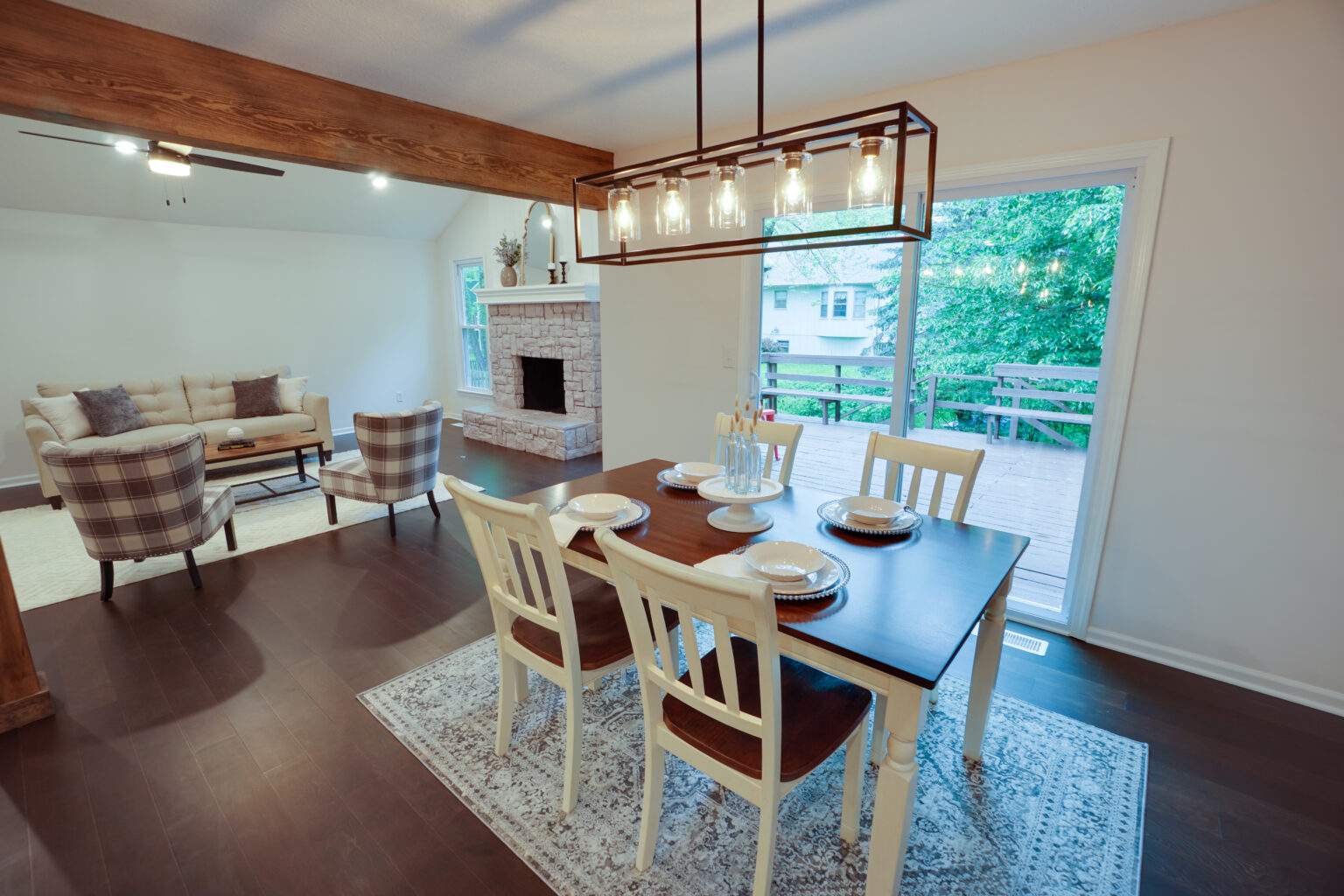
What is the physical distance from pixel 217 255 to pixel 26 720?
536cm

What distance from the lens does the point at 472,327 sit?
791 cm

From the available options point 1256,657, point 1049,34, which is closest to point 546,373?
point 1049,34

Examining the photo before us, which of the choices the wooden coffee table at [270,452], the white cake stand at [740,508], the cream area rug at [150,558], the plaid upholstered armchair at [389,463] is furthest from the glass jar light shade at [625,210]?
the wooden coffee table at [270,452]

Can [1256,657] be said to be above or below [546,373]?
below

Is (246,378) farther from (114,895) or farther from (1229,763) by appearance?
(1229,763)

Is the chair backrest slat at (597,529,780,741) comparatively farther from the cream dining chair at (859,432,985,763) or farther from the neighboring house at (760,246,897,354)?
the neighboring house at (760,246,897,354)

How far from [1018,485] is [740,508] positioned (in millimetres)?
2039

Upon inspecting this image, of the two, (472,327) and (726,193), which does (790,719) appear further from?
(472,327)

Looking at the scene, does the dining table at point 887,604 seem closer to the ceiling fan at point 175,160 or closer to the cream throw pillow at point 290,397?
the ceiling fan at point 175,160

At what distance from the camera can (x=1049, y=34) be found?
7.28ft

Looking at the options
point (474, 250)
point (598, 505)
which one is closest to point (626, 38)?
point (598, 505)

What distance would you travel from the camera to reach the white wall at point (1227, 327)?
2.03 metres

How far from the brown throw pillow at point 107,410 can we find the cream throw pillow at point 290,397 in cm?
112

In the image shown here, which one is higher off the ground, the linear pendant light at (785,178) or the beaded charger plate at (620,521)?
the linear pendant light at (785,178)
